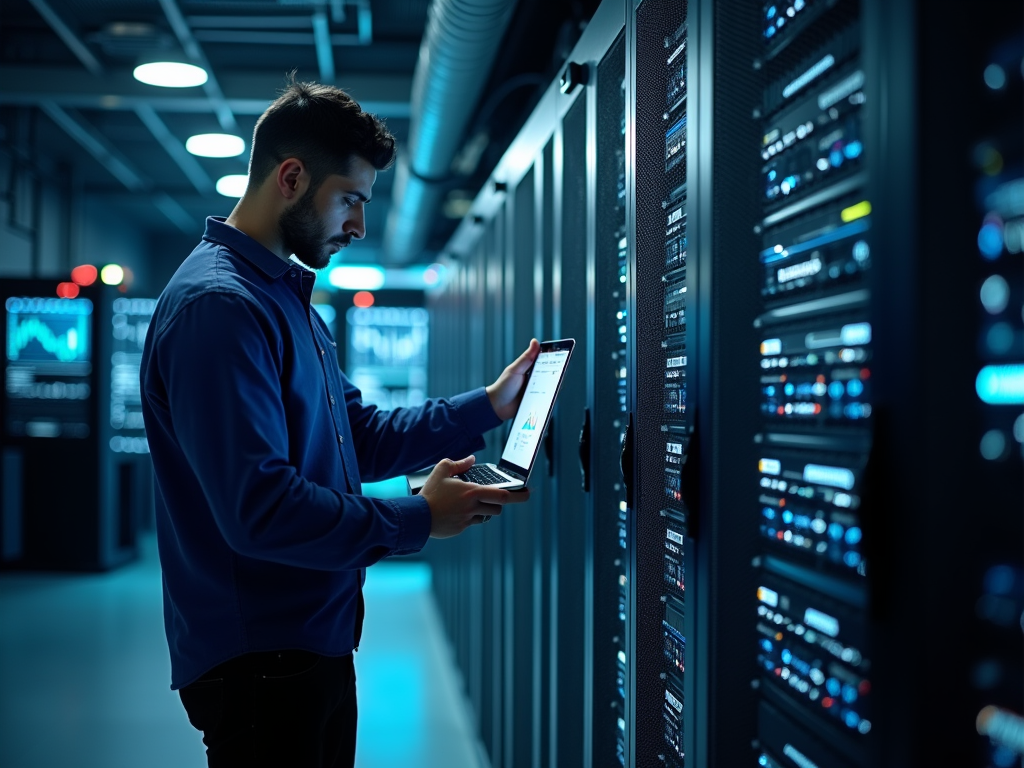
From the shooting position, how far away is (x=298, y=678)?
128cm

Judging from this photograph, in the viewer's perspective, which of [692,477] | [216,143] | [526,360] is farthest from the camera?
[216,143]

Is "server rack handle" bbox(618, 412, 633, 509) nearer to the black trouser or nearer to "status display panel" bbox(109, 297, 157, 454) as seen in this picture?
the black trouser

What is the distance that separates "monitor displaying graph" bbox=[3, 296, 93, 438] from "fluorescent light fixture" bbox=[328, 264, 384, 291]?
12.8ft

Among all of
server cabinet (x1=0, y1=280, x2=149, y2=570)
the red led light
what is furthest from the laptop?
the red led light

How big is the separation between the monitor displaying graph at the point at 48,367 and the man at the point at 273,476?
570 centimetres

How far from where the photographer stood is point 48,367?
21.1ft

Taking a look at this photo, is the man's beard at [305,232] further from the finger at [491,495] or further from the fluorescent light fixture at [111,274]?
the fluorescent light fixture at [111,274]

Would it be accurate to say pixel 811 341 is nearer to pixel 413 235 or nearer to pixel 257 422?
pixel 257 422

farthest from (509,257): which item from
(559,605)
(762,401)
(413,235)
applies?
(413,235)

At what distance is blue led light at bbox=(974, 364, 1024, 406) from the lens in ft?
1.91

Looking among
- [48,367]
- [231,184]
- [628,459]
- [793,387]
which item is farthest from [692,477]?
[48,367]

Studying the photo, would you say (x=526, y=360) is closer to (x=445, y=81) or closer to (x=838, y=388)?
(x=838, y=388)

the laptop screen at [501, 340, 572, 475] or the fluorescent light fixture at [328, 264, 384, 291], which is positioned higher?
the fluorescent light fixture at [328, 264, 384, 291]

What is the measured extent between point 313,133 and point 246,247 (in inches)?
8.4
